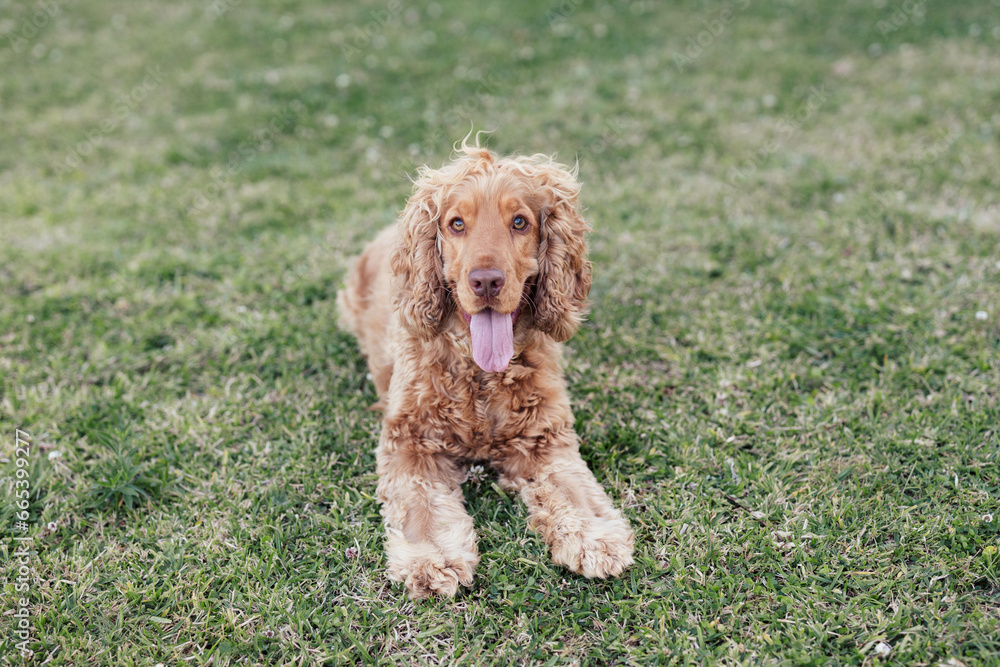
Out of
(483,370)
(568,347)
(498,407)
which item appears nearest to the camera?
(483,370)

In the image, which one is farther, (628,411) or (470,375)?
(628,411)

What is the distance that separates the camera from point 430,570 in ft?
9.38

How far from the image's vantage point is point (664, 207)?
6000mm

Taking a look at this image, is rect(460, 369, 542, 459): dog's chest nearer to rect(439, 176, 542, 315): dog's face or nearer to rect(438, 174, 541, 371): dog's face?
rect(438, 174, 541, 371): dog's face

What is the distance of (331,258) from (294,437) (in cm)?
207

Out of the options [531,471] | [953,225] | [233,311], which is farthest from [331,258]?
[953,225]

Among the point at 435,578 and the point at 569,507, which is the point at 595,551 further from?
the point at 435,578

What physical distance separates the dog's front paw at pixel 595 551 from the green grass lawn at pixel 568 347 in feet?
0.24

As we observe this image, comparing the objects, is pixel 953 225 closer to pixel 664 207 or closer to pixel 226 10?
pixel 664 207

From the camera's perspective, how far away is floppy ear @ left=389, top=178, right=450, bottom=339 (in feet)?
10.6

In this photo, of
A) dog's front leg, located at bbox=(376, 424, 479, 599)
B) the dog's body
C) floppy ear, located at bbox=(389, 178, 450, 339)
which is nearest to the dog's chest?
the dog's body

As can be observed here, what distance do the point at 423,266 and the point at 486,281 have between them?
0.50 meters

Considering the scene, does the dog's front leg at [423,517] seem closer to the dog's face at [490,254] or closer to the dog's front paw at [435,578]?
the dog's front paw at [435,578]

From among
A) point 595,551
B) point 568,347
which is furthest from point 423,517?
point 568,347
